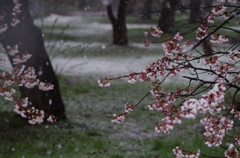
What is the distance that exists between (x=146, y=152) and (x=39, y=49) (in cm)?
363

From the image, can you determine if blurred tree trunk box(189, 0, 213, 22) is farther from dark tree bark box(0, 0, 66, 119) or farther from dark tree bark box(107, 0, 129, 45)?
dark tree bark box(107, 0, 129, 45)

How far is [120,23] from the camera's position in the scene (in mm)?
23500

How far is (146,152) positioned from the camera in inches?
268

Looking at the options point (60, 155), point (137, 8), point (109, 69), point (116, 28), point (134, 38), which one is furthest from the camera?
point (137, 8)

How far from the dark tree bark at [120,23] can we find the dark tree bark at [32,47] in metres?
15.0

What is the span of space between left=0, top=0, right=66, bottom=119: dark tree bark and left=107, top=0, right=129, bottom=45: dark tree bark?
590 inches

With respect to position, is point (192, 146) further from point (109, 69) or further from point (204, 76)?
point (109, 69)

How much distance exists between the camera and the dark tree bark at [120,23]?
75.5 feet

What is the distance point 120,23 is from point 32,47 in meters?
16.1

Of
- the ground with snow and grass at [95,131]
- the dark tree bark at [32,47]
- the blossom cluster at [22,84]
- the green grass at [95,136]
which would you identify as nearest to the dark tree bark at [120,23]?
the ground with snow and grass at [95,131]

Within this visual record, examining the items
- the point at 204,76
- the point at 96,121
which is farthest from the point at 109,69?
the point at 96,121

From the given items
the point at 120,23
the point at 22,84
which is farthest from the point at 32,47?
the point at 120,23

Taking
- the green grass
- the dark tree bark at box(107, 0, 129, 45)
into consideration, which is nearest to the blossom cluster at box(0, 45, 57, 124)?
the green grass

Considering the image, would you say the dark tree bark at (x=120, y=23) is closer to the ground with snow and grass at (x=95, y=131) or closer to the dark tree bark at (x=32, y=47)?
the ground with snow and grass at (x=95, y=131)
